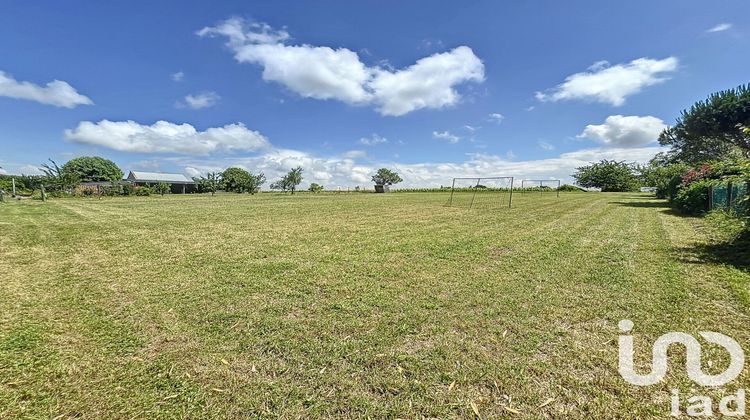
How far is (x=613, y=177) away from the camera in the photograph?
58.8 m

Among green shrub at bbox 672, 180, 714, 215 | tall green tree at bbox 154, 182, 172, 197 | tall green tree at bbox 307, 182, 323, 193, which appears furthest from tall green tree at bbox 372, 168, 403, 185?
green shrub at bbox 672, 180, 714, 215

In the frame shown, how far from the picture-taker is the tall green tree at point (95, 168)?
5575 cm

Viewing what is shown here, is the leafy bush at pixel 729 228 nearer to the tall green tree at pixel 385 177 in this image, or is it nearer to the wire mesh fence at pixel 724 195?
the wire mesh fence at pixel 724 195

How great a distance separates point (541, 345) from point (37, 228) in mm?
12577

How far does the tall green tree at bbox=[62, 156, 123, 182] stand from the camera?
55.8 meters

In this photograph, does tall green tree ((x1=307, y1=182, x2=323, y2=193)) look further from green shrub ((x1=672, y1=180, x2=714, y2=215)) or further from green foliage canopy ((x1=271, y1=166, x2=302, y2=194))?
green shrub ((x1=672, y1=180, x2=714, y2=215))

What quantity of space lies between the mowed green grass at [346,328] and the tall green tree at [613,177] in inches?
2558

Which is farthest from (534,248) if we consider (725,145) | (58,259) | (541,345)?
(725,145)

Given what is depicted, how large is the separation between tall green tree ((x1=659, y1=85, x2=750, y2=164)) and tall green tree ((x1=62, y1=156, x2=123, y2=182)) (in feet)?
243

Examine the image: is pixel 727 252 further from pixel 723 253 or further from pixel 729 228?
pixel 729 228

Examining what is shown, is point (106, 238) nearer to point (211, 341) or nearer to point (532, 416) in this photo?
point (211, 341)

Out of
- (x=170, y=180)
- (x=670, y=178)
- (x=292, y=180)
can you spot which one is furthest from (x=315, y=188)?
(x=670, y=178)

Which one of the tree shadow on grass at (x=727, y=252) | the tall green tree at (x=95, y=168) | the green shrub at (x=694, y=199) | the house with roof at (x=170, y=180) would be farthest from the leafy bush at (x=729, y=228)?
the tall green tree at (x=95, y=168)

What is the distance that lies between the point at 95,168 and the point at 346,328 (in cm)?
7628
